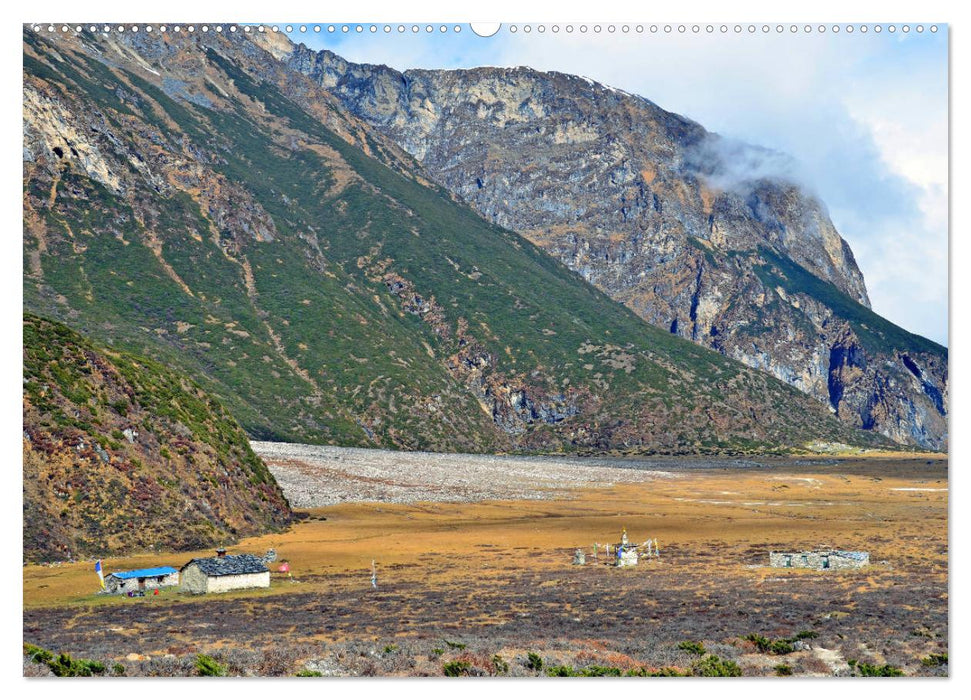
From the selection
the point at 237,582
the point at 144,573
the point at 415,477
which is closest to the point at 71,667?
the point at 144,573

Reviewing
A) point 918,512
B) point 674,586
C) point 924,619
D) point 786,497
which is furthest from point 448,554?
point 786,497

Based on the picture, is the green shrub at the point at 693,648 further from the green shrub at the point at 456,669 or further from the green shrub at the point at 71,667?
the green shrub at the point at 71,667

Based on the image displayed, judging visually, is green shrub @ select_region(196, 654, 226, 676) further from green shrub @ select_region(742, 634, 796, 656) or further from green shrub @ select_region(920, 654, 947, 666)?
green shrub @ select_region(920, 654, 947, 666)

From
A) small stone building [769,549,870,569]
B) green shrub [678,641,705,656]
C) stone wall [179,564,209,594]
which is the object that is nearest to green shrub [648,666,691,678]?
green shrub [678,641,705,656]

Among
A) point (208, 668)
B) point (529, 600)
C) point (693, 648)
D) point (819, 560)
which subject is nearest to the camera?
point (208, 668)

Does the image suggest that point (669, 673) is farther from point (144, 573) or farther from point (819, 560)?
point (819, 560)

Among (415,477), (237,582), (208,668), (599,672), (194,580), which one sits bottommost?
(415,477)

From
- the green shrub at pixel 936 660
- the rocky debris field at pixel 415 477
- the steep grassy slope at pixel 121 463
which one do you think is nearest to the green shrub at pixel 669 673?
the green shrub at pixel 936 660
